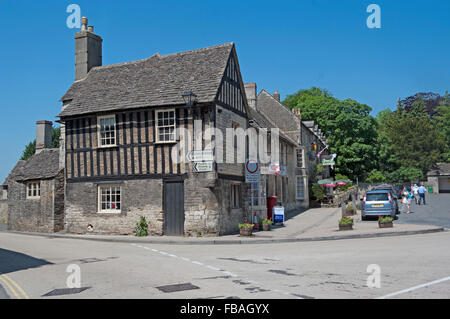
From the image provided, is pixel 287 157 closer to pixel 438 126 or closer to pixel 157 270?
pixel 157 270

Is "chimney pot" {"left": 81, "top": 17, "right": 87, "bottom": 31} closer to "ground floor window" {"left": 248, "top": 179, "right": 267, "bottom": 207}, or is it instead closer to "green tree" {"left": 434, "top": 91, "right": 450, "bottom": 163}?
"ground floor window" {"left": 248, "top": 179, "right": 267, "bottom": 207}

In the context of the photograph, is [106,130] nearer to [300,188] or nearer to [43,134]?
[43,134]

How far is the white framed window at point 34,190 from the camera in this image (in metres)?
23.0

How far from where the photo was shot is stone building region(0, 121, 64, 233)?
22.0 m

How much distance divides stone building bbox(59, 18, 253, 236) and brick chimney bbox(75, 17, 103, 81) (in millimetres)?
1442

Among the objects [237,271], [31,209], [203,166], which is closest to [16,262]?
[237,271]

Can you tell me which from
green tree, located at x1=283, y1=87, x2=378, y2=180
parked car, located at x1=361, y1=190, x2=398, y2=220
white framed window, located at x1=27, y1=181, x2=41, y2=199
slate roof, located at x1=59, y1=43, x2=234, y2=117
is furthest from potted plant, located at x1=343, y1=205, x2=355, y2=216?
green tree, located at x1=283, y1=87, x2=378, y2=180

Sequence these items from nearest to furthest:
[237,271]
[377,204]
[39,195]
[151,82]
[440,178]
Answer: [237,271]
[151,82]
[39,195]
[377,204]
[440,178]

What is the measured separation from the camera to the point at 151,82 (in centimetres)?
2130

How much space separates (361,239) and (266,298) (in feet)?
35.8

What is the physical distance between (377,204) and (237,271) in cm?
1567

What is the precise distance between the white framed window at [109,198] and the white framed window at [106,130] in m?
2.09

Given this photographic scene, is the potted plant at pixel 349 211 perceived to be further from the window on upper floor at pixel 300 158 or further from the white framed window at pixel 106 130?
the white framed window at pixel 106 130

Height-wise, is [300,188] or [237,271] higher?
[300,188]
